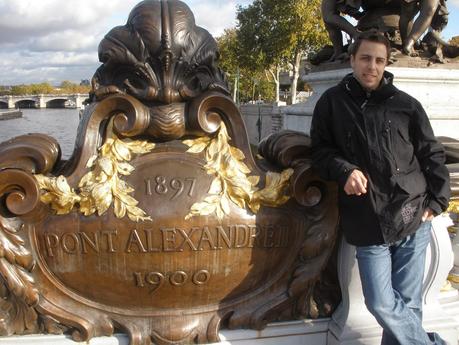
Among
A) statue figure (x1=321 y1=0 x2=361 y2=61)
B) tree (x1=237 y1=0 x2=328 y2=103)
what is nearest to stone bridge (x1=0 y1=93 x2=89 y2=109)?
tree (x1=237 y1=0 x2=328 y2=103)

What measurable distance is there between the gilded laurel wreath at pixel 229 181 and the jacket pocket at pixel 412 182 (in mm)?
585

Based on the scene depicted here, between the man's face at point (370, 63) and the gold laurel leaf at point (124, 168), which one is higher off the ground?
the man's face at point (370, 63)

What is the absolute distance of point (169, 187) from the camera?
2.42 m

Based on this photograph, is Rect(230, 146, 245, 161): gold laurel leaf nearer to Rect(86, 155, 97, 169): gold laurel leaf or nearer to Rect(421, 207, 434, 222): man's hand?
Rect(86, 155, 97, 169): gold laurel leaf

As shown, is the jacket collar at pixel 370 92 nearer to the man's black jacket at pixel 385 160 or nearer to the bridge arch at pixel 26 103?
the man's black jacket at pixel 385 160

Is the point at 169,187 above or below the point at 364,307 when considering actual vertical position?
above

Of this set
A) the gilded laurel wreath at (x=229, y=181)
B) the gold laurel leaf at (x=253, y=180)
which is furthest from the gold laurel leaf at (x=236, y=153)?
the gold laurel leaf at (x=253, y=180)

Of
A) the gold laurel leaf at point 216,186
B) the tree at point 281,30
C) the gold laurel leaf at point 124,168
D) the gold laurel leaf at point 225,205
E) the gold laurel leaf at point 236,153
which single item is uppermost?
the tree at point 281,30

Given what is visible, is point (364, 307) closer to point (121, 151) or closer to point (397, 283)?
point (397, 283)

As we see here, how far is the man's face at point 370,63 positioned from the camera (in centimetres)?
217

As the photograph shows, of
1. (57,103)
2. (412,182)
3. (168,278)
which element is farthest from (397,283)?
(57,103)

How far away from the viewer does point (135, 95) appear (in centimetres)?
244

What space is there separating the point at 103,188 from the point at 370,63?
134 cm

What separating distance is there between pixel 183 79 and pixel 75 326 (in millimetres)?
1334
